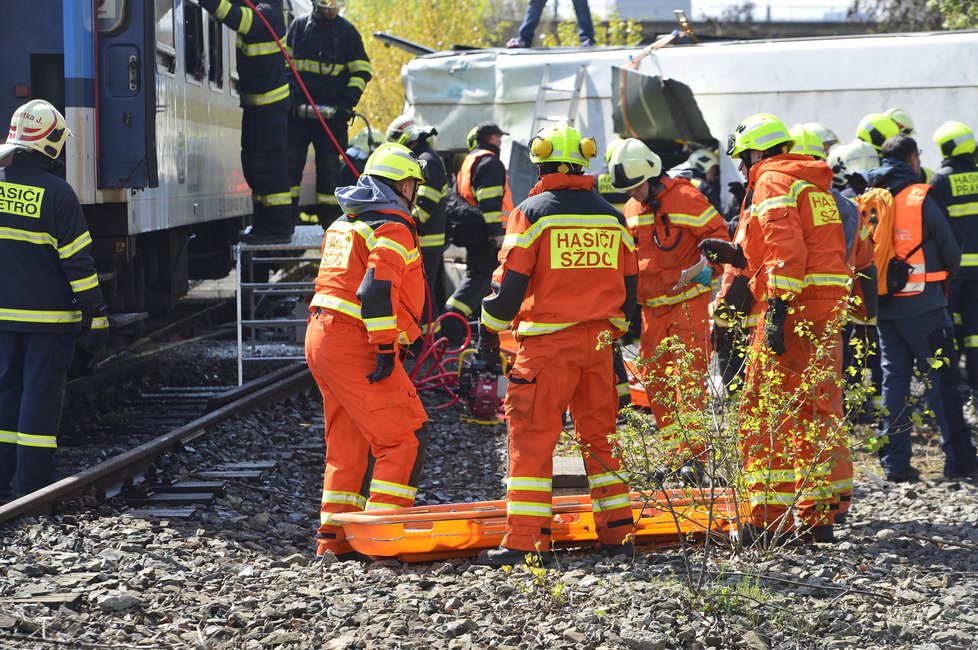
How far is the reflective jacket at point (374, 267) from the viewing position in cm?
591

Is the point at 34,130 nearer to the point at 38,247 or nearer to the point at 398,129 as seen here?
the point at 38,247

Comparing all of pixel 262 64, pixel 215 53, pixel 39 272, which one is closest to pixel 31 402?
pixel 39 272

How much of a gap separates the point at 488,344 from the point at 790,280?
158 cm

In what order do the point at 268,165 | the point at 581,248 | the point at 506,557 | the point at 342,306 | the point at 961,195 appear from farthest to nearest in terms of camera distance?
the point at 268,165
the point at 961,195
the point at 342,306
the point at 581,248
the point at 506,557

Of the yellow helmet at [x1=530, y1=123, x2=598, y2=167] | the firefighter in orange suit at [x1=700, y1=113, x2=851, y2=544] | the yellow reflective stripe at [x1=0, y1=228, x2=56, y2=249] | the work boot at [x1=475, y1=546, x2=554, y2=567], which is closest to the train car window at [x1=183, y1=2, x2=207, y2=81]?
the yellow reflective stripe at [x1=0, y1=228, x2=56, y2=249]

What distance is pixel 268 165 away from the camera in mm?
10008

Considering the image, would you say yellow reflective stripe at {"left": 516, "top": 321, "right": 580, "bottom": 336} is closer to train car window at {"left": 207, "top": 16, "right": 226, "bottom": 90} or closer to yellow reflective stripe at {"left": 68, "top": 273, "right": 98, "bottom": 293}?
yellow reflective stripe at {"left": 68, "top": 273, "right": 98, "bottom": 293}

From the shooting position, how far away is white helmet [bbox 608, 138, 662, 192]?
298 inches

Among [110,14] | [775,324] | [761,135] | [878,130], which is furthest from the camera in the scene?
[878,130]

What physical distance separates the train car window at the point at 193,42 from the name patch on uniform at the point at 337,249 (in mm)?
4308

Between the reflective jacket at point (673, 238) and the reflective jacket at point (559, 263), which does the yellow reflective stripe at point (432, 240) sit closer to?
the reflective jacket at point (673, 238)

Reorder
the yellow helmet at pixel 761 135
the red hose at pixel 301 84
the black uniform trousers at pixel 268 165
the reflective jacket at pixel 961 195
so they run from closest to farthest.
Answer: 1. the yellow helmet at pixel 761 135
2. the reflective jacket at pixel 961 195
3. the red hose at pixel 301 84
4. the black uniform trousers at pixel 268 165

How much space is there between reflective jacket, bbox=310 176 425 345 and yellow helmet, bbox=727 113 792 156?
6.14 feet

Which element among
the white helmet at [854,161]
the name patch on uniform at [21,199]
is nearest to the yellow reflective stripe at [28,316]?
the name patch on uniform at [21,199]
